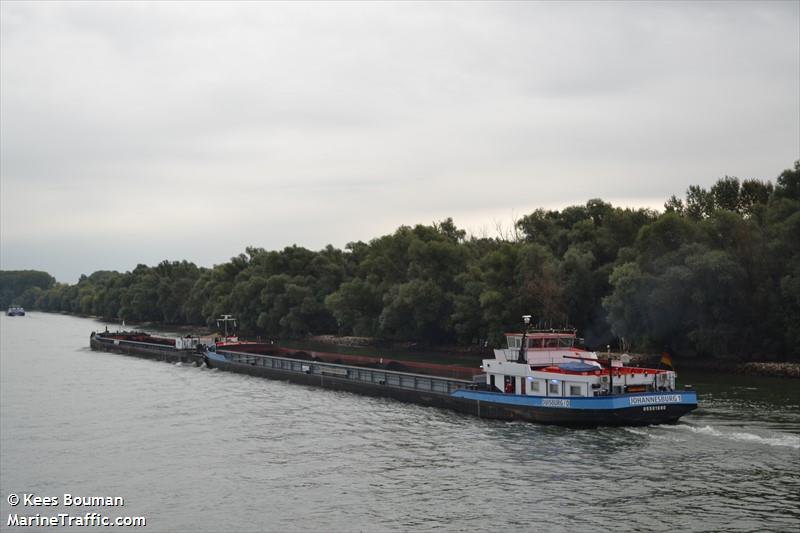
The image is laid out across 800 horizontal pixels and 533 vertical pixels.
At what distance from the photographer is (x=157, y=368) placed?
8619cm

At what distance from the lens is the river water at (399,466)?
28.0m

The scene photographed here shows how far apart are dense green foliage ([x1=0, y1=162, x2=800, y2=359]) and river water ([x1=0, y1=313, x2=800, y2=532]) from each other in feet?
60.2

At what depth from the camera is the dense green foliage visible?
2852 inches

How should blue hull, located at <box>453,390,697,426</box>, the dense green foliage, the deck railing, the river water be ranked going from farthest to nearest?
1. the dense green foliage
2. the deck railing
3. blue hull, located at <box>453,390,697,426</box>
4. the river water

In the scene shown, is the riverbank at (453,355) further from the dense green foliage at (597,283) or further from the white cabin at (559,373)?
the white cabin at (559,373)

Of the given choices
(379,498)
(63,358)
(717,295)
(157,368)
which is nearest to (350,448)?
(379,498)

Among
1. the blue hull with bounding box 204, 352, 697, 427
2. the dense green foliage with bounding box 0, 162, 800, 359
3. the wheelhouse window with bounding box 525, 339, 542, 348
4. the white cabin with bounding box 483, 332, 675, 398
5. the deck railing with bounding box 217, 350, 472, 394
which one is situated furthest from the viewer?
the dense green foliage with bounding box 0, 162, 800, 359

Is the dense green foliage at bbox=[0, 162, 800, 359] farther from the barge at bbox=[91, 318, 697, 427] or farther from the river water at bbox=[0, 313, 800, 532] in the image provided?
the barge at bbox=[91, 318, 697, 427]

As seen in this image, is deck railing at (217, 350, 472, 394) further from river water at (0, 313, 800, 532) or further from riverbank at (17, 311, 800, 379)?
riverbank at (17, 311, 800, 379)

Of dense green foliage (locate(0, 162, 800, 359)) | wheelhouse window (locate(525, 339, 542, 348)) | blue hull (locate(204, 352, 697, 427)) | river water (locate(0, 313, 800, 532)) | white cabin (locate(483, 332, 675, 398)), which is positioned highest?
dense green foliage (locate(0, 162, 800, 359))

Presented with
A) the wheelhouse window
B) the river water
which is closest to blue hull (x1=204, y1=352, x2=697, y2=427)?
the river water

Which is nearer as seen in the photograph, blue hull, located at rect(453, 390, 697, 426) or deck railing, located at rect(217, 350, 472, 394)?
blue hull, located at rect(453, 390, 697, 426)

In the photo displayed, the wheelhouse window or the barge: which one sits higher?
the wheelhouse window

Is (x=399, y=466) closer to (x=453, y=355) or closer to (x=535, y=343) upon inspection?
(x=535, y=343)
